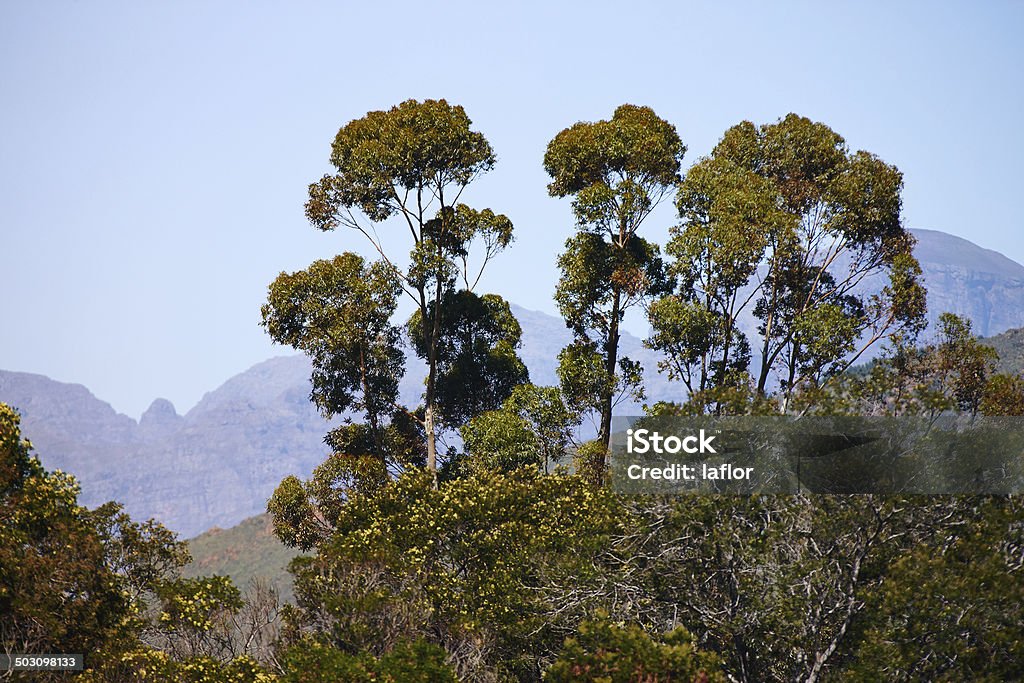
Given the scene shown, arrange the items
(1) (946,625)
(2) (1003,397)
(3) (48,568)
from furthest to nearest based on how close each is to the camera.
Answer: (2) (1003,397) < (3) (48,568) < (1) (946,625)

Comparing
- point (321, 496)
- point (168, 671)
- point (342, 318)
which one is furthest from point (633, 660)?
point (342, 318)

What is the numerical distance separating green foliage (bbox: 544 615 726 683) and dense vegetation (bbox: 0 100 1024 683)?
0.06 meters

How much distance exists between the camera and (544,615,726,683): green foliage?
20766mm

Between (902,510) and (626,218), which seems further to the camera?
(626,218)

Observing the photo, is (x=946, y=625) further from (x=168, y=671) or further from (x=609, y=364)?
(x=609, y=364)

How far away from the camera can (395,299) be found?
41250 mm

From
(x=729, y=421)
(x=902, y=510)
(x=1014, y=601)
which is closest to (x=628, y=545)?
(x=729, y=421)

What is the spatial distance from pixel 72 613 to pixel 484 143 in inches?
902

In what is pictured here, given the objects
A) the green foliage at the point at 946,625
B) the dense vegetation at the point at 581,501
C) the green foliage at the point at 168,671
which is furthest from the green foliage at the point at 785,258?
the green foliage at the point at 168,671

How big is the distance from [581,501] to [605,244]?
12046mm

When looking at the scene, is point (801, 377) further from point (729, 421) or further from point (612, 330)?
point (729, 421)

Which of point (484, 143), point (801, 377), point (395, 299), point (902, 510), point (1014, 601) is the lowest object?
point (1014, 601)

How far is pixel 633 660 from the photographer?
69.1 feet

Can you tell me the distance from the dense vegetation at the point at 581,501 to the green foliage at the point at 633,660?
64 mm
